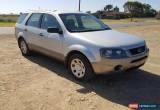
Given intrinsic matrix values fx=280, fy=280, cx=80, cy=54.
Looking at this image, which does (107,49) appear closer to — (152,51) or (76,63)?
(76,63)

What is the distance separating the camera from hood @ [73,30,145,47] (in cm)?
624

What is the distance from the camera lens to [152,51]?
35.8 feet

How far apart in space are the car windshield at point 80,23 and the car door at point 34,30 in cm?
110

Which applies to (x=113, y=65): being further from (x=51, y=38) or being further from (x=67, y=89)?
(x=51, y=38)

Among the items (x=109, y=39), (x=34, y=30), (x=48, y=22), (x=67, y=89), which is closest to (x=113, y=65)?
(x=109, y=39)

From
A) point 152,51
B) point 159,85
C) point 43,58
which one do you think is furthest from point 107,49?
point 152,51

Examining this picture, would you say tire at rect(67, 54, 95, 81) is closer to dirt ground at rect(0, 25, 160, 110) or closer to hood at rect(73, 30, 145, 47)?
dirt ground at rect(0, 25, 160, 110)

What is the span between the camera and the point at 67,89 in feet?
20.5

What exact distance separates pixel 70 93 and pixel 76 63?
99cm

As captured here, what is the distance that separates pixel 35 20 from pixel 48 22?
88 centimetres

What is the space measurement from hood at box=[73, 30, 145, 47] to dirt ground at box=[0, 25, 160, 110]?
984 millimetres

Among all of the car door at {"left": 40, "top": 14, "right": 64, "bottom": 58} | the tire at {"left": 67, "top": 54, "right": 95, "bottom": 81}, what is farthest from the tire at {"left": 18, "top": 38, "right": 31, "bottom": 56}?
the tire at {"left": 67, "top": 54, "right": 95, "bottom": 81}

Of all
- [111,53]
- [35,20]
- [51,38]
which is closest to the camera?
[111,53]

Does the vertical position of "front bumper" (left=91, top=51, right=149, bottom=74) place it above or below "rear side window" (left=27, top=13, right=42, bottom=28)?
below
